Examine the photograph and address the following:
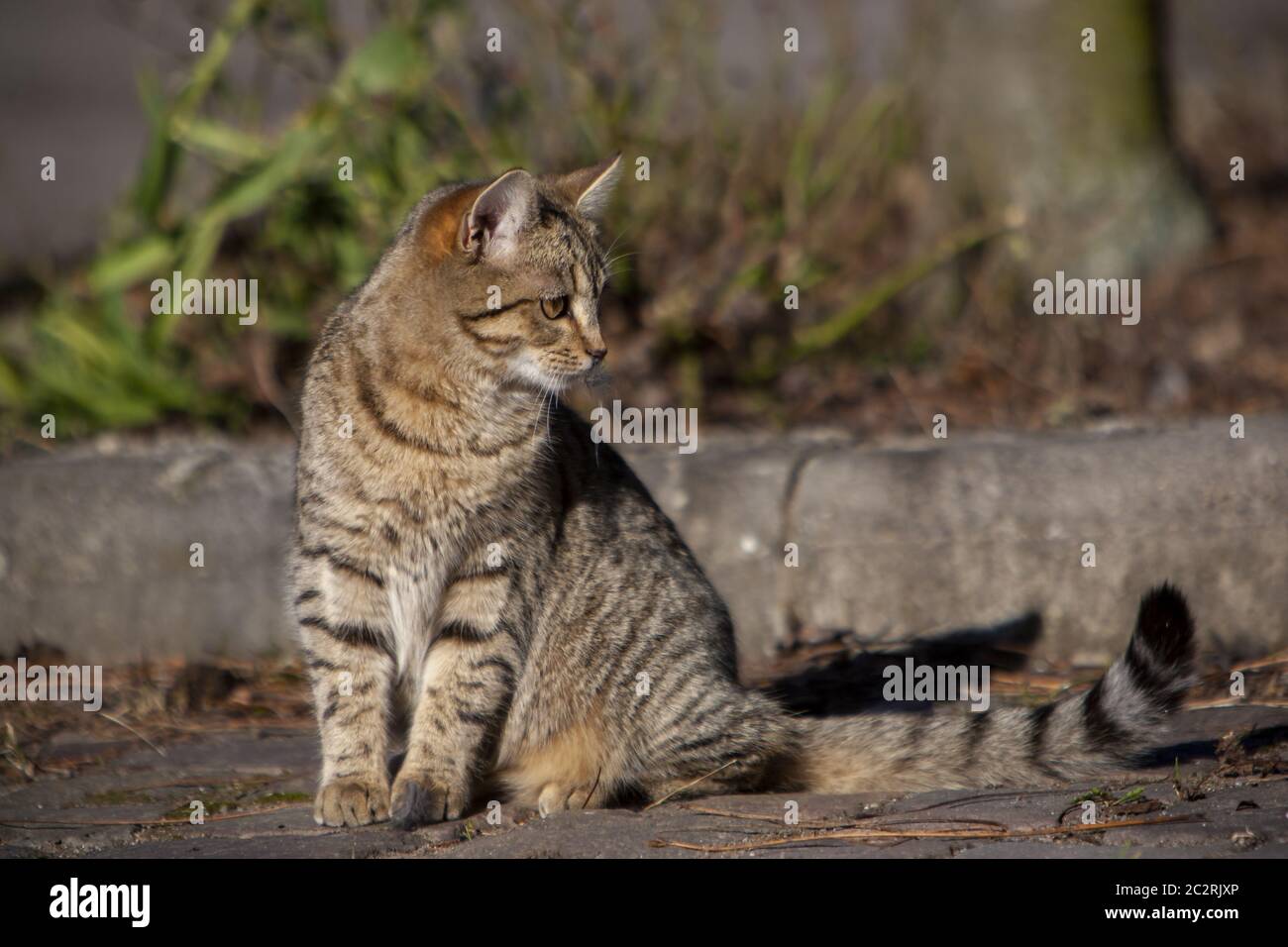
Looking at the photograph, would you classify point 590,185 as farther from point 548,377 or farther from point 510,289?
point 548,377

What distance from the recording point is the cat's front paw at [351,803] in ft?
10.8

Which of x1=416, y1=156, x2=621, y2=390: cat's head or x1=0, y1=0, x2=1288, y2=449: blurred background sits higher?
x1=0, y1=0, x2=1288, y2=449: blurred background

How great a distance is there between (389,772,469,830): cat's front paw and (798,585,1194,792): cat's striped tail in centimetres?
88

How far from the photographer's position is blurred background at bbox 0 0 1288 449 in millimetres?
5801

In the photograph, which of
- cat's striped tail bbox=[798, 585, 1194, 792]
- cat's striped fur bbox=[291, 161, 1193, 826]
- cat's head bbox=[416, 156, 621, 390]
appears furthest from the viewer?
cat's head bbox=[416, 156, 621, 390]

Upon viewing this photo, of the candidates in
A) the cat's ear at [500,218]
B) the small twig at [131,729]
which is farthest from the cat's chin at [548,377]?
the small twig at [131,729]

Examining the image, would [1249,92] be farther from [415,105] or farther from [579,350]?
[579,350]

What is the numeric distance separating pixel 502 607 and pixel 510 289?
2.58 feet

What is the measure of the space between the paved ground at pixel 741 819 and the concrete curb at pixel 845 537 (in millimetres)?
739

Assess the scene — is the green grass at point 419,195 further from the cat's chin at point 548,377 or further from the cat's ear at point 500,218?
the cat's chin at point 548,377

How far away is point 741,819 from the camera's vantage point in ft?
10.6

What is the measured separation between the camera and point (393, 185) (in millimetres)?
5906

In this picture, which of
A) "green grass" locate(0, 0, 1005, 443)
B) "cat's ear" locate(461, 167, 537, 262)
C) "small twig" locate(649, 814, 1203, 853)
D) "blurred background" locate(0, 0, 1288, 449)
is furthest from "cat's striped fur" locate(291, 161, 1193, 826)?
"green grass" locate(0, 0, 1005, 443)

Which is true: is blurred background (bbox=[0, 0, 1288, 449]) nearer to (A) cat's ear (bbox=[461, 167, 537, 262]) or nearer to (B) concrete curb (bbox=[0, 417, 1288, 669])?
(B) concrete curb (bbox=[0, 417, 1288, 669])
